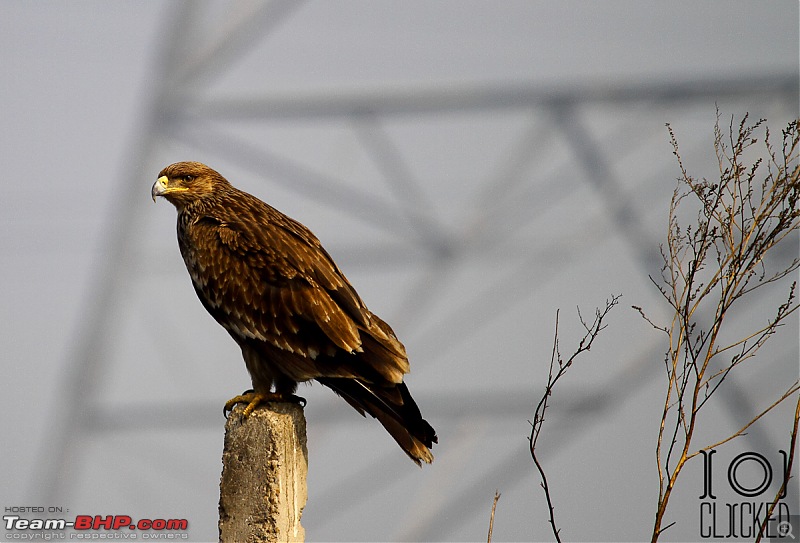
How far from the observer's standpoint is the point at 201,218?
20.4ft

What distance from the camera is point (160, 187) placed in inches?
256

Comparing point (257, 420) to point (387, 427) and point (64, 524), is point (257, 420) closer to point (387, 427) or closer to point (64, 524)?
point (387, 427)

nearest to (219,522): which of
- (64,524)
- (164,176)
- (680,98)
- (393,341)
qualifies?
(393,341)

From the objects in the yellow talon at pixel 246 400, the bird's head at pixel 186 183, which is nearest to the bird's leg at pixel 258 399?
the yellow talon at pixel 246 400

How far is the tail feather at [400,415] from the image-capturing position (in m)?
5.02

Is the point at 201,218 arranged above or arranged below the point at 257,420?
above

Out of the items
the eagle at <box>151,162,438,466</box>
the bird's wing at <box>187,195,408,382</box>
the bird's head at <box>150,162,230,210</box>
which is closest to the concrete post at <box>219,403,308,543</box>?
A: the eagle at <box>151,162,438,466</box>

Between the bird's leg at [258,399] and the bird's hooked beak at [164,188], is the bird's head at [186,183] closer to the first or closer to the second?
the bird's hooked beak at [164,188]

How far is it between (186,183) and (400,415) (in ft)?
6.99

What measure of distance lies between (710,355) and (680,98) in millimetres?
9223

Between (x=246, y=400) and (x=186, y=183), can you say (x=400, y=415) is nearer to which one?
(x=246, y=400)

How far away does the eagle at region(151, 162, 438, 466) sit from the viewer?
522cm

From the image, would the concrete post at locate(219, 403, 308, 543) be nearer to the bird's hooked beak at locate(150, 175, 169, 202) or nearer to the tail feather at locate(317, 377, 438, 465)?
the tail feather at locate(317, 377, 438, 465)

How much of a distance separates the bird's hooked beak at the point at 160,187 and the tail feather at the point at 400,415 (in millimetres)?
1790
